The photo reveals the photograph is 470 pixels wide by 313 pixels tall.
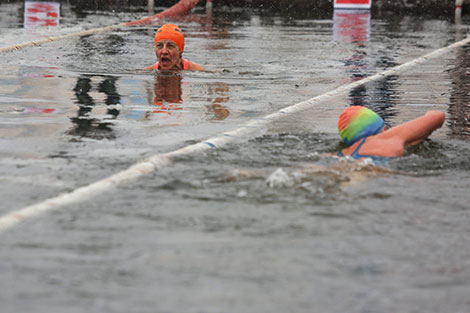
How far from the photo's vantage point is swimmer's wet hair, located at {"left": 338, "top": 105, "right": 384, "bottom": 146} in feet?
23.6

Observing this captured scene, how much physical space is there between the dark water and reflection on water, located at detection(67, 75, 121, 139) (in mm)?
26

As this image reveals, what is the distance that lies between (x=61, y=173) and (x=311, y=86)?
585 cm

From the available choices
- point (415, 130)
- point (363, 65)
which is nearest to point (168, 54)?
point (363, 65)

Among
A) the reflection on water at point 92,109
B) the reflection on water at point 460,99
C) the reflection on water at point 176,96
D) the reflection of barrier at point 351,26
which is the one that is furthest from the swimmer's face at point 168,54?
the reflection of barrier at point 351,26

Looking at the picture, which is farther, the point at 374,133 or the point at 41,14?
the point at 41,14

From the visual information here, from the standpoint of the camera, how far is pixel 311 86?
11.4 metres

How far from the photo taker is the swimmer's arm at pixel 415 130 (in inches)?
279

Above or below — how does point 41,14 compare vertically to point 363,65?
above

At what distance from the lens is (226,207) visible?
529cm

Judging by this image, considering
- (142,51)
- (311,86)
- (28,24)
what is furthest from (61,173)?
(28,24)

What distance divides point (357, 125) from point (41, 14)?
59.4 ft

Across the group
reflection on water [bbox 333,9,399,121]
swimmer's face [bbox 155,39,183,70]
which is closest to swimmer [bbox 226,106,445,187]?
reflection on water [bbox 333,9,399,121]

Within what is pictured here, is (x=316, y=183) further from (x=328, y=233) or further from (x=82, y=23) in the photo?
(x=82, y=23)

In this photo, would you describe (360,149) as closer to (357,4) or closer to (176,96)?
(176,96)
